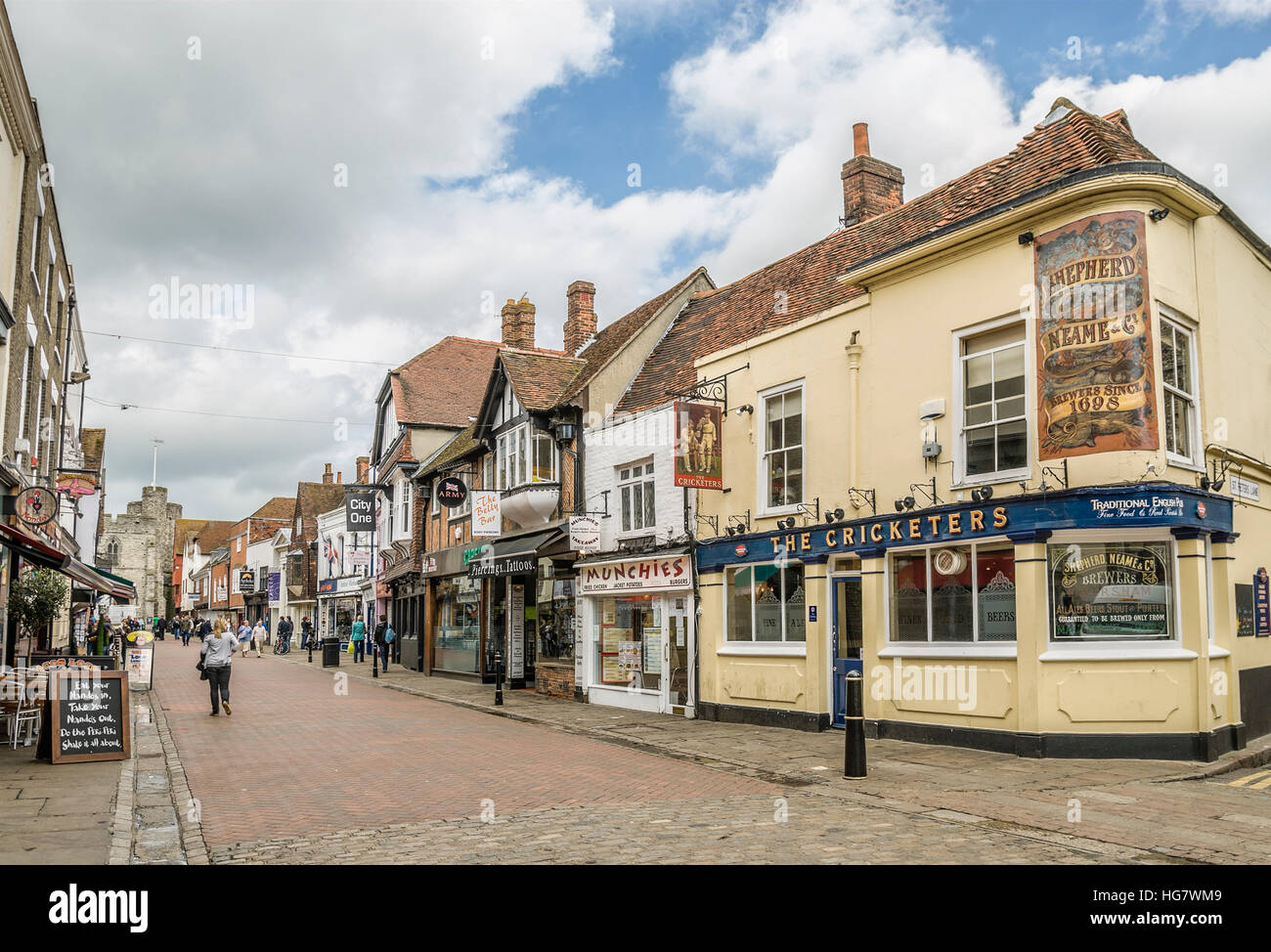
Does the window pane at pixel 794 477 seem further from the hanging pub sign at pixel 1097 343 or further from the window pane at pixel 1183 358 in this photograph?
the window pane at pixel 1183 358

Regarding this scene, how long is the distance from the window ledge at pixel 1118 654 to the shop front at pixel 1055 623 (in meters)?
0.01

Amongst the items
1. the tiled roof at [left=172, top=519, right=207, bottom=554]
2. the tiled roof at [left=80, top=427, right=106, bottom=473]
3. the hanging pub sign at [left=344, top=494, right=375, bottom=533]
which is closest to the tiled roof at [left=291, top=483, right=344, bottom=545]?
the tiled roof at [left=80, top=427, right=106, bottom=473]

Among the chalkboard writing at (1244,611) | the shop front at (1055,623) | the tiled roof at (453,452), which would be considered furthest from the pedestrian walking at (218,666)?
the chalkboard writing at (1244,611)

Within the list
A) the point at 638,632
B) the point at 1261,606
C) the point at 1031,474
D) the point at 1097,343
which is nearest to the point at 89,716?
the point at 638,632

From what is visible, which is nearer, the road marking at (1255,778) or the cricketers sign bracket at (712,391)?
the road marking at (1255,778)

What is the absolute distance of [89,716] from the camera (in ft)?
38.8

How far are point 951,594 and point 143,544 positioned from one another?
75279 mm

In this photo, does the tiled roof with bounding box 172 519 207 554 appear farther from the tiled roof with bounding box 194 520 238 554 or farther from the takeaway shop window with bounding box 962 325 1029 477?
the takeaway shop window with bounding box 962 325 1029 477

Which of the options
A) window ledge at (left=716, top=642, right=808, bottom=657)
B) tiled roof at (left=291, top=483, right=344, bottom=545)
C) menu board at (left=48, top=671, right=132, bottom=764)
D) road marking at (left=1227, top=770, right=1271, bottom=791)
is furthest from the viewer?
tiled roof at (left=291, top=483, right=344, bottom=545)

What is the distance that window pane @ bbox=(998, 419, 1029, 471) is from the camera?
39.5 ft

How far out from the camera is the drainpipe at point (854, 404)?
14.1 meters

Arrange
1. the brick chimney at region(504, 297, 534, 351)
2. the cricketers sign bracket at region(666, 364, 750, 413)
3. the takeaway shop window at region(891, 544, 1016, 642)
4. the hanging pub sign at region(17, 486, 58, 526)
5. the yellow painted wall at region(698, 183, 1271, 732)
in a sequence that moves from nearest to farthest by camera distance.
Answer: the yellow painted wall at region(698, 183, 1271, 732) → the takeaway shop window at region(891, 544, 1016, 642) → the hanging pub sign at region(17, 486, 58, 526) → the cricketers sign bracket at region(666, 364, 750, 413) → the brick chimney at region(504, 297, 534, 351)

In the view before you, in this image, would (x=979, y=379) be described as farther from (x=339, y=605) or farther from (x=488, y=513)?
(x=339, y=605)

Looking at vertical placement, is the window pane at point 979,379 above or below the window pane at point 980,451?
above
